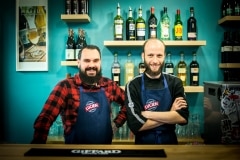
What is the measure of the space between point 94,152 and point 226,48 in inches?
76.2

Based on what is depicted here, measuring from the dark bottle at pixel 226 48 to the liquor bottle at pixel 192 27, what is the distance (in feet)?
0.91

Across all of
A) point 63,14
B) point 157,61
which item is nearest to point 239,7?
point 157,61

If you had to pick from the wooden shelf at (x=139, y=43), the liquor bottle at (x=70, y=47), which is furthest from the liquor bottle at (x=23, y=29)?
the wooden shelf at (x=139, y=43)

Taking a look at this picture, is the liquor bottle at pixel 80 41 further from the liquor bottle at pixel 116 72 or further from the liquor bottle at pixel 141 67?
the liquor bottle at pixel 141 67

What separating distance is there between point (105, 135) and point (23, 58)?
1394 millimetres

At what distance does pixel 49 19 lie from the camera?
3.00 metres

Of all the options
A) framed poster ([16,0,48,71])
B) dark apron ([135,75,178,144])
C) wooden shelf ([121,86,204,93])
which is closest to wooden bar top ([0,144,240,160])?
dark apron ([135,75,178,144])

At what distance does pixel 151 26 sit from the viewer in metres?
2.80

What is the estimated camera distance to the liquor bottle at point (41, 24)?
9.78ft

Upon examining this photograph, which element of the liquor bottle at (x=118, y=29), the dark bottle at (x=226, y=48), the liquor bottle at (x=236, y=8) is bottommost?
the dark bottle at (x=226, y=48)

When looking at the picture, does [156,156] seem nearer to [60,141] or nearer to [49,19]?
[60,141]

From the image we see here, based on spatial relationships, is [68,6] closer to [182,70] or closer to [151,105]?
[182,70]

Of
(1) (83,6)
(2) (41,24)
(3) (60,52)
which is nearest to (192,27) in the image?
(1) (83,6)

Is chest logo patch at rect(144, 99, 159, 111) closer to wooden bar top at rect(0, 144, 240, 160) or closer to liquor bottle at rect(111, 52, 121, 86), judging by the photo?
wooden bar top at rect(0, 144, 240, 160)
